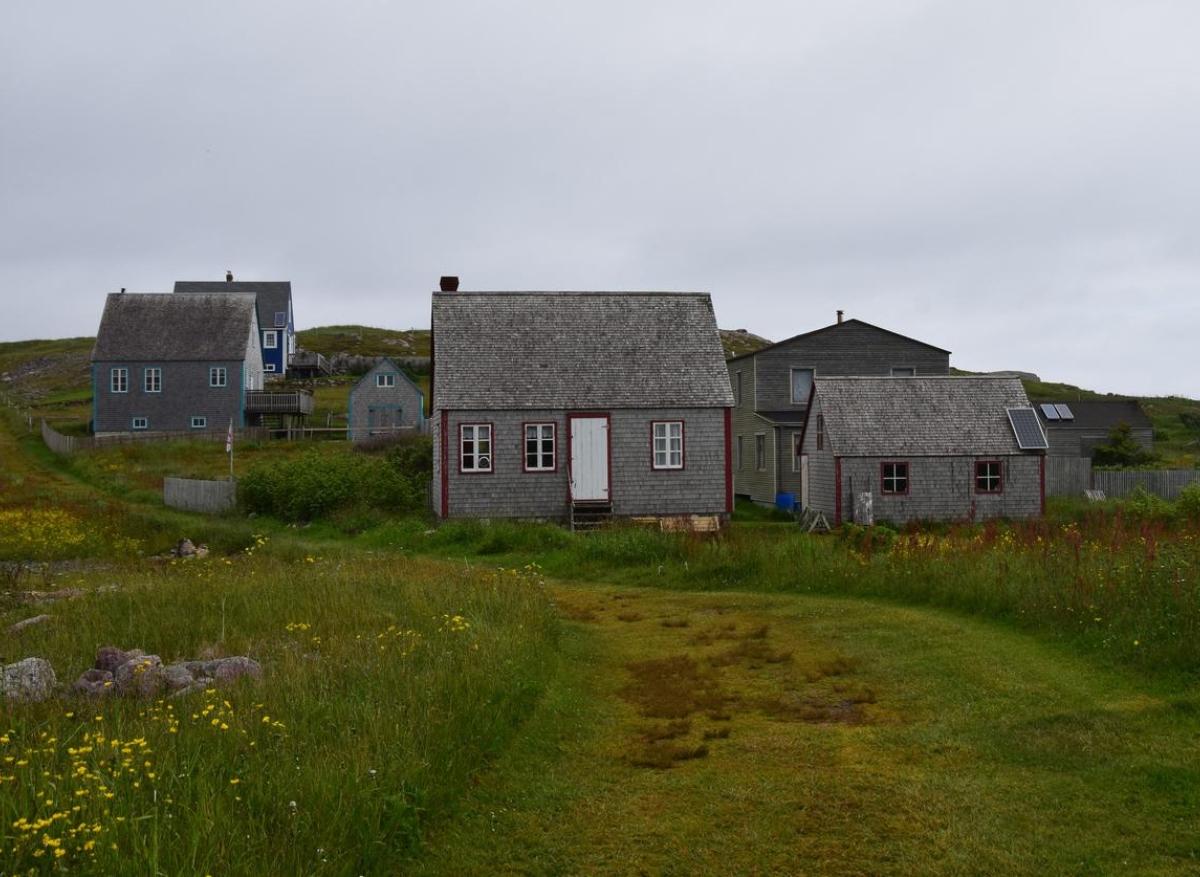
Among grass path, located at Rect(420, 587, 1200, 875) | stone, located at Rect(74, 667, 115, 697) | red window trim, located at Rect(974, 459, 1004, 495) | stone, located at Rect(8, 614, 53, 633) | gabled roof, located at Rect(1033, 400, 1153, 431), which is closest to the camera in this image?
grass path, located at Rect(420, 587, 1200, 875)

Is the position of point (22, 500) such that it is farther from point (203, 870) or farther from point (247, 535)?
point (203, 870)

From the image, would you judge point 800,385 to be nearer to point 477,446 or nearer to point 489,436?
point 489,436

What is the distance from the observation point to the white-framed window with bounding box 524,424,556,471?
29.8 metres

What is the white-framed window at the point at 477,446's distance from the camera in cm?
2948

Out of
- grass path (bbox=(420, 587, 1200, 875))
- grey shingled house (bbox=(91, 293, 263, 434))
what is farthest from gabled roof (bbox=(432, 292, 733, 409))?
grey shingled house (bbox=(91, 293, 263, 434))

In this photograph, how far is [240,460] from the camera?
154 feet

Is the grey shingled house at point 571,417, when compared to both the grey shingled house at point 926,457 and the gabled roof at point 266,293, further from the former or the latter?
the gabled roof at point 266,293

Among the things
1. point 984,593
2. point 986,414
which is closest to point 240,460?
point 986,414

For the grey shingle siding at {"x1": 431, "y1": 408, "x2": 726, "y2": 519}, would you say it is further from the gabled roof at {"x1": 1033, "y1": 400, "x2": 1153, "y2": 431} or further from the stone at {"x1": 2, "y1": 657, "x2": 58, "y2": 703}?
the gabled roof at {"x1": 1033, "y1": 400, "x2": 1153, "y2": 431}

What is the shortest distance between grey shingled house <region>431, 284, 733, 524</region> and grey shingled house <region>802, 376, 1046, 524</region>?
3668 mm

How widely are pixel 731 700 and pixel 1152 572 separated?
18.8ft

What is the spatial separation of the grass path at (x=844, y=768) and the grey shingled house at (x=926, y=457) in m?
19.2

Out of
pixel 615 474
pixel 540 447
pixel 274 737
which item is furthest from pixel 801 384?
pixel 274 737

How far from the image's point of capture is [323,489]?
29469 mm
